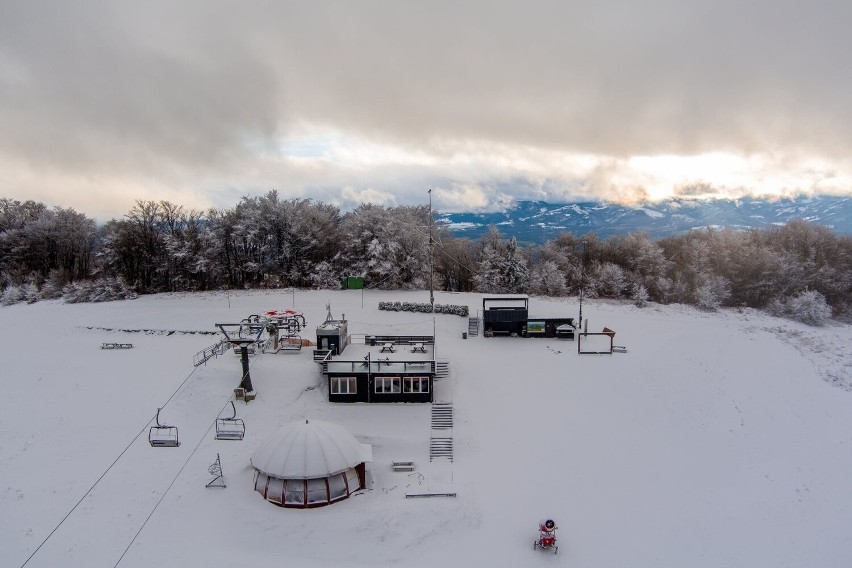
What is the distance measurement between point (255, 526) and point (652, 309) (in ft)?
129

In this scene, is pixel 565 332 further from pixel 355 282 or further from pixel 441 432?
pixel 355 282

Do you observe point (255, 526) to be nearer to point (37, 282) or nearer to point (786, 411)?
point (786, 411)

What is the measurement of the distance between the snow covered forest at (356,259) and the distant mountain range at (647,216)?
32.5 meters

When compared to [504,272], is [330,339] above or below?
below

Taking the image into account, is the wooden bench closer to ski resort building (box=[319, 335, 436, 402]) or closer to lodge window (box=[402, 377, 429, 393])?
ski resort building (box=[319, 335, 436, 402])

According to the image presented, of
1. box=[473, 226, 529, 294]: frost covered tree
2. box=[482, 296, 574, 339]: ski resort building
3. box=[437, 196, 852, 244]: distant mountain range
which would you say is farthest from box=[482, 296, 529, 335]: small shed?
box=[437, 196, 852, 244]: distant mountain range

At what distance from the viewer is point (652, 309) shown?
1786 inches

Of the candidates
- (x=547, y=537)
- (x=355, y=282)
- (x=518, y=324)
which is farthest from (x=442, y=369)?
(x=355, y=282)

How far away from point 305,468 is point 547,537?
992 cm

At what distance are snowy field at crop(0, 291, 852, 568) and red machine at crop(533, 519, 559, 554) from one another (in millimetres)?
378

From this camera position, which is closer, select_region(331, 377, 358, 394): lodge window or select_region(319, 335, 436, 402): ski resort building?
select_region(319, 335, 436, 402): ski resort building

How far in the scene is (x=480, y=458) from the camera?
2314 cm

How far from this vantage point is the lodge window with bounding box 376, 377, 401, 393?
89.6 feet

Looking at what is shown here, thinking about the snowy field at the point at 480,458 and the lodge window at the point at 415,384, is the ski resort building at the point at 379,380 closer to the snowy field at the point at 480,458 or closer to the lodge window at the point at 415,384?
the lodge window at the point at 415,384
